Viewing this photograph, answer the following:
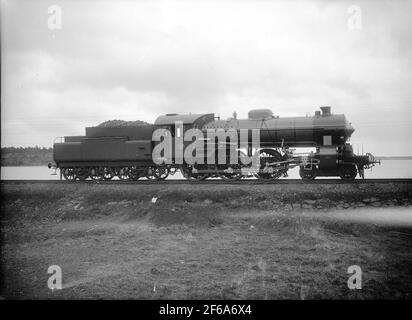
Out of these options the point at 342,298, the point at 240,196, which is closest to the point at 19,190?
the point at 240,196

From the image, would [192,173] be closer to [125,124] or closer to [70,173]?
[125,124]

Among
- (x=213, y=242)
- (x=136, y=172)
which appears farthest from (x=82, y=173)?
(x=213, y=242)

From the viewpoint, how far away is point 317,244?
915 cm

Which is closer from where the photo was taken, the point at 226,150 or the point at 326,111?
the point at 326,111

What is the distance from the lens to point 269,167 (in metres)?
14.6

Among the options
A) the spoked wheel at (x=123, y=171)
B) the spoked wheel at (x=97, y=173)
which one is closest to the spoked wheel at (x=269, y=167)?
the spoked wheel at (x=123, y=171)

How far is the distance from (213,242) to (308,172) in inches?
256

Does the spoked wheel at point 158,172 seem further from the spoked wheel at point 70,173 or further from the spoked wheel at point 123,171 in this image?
the spoked wheel at point 70,173

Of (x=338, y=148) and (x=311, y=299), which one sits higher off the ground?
(x=338, y=148)

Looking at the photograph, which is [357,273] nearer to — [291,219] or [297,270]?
[297,270]

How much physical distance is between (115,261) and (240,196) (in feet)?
16.8

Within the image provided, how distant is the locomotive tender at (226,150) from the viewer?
1385cm
